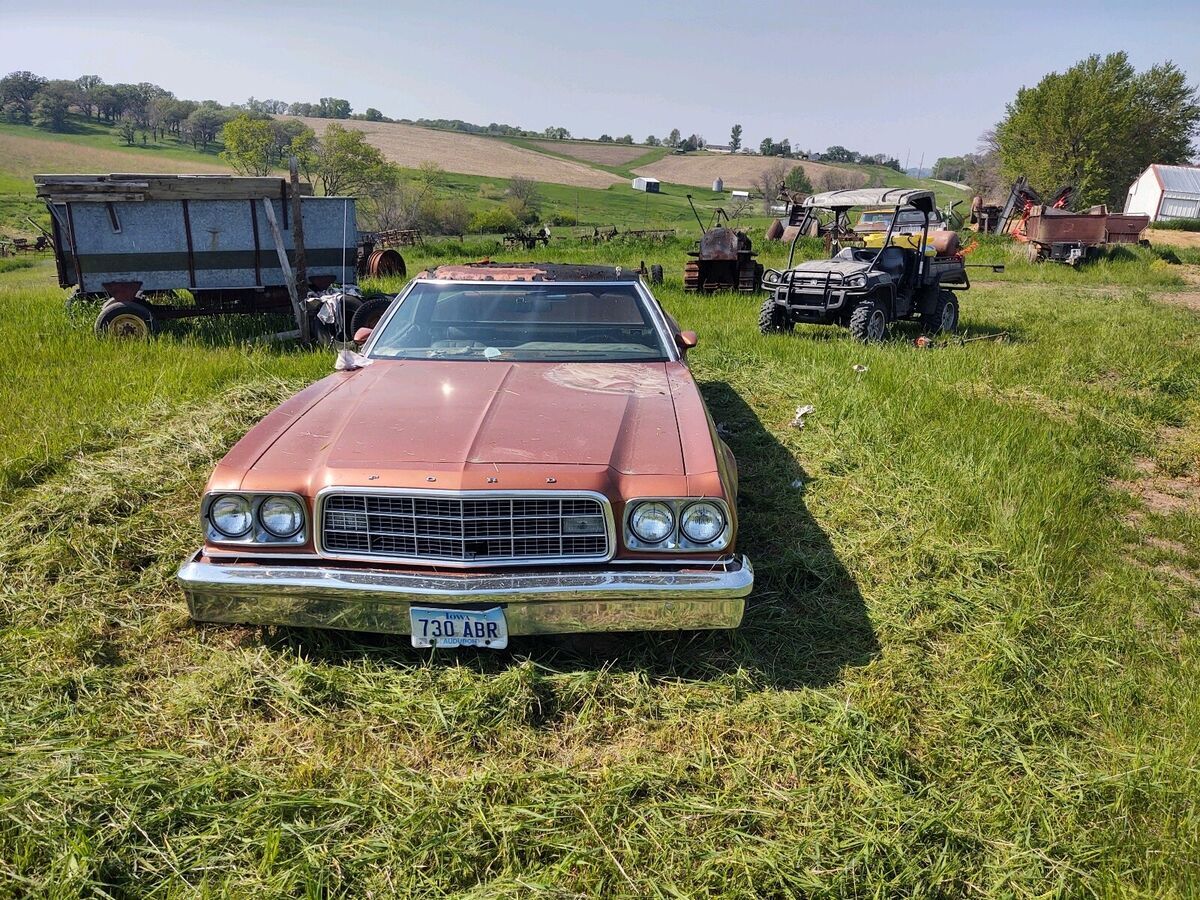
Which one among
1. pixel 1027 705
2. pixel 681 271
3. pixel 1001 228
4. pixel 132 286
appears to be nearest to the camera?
pixel 1027 705

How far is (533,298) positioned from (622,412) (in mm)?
1568

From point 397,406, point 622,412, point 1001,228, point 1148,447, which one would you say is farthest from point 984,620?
point 1001,228

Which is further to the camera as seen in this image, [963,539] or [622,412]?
[963,539]

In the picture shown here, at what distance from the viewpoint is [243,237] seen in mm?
10188

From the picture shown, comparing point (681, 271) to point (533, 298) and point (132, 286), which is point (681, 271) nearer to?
point (132, 286)

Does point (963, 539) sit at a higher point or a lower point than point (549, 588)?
lower

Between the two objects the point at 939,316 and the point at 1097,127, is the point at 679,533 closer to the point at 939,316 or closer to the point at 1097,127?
the point at 939,316

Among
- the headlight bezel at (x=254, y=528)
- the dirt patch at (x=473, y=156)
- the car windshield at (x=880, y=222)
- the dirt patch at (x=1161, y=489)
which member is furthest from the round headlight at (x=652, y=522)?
the dirt patch at (x=473, y=156)

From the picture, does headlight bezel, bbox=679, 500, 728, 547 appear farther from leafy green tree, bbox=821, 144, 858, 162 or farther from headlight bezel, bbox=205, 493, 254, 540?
leafy green tree, bbox=821, 144, 858, 162

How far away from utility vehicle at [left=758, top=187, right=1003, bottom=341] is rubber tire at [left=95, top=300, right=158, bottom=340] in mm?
8145

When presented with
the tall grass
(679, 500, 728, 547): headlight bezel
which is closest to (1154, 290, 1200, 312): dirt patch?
(679, 500, 728, 547): headlight bezel

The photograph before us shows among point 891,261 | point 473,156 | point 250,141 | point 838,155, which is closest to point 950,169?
point 838,155

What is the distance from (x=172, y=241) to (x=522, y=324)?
7.46 m

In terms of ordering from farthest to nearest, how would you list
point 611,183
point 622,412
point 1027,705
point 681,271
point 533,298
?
point 611,183
point 681,271
point 533,298
point 622,412
point 1027,705
